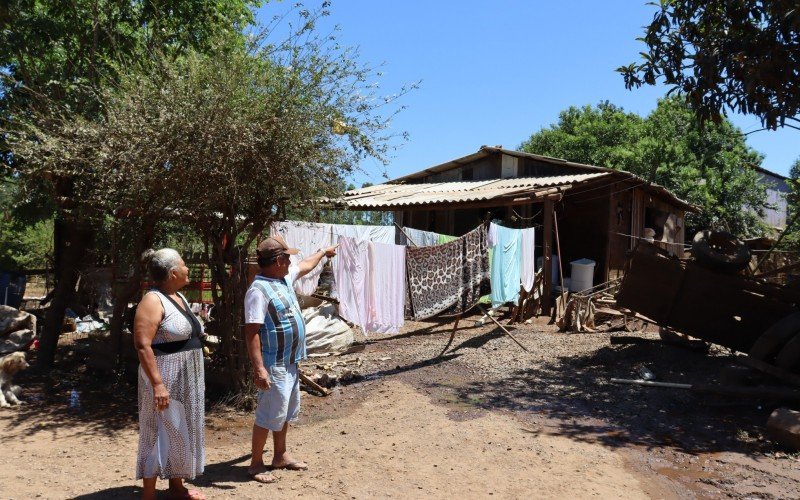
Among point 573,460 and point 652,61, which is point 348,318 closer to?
point 573,460

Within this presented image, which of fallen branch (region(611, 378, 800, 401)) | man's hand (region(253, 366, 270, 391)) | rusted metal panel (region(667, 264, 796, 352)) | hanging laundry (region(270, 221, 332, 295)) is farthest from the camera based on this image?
rusted metal panel (region(667, 264, 796, 352))

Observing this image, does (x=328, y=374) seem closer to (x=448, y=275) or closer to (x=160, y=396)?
(x=448, y=275)

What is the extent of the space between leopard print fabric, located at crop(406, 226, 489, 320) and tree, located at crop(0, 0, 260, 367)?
358 centimetres

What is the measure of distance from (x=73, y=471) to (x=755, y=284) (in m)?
7.43

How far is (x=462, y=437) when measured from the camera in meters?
5.32

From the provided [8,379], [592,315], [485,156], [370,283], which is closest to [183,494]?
[8,379]

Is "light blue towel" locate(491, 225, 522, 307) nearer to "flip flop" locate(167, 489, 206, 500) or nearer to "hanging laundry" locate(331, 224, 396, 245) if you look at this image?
"hanging laundry" locate(331, 224, 396, 245)

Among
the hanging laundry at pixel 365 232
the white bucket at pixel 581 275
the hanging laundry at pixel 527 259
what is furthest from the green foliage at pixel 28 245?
the white bucket at pixel 581 275

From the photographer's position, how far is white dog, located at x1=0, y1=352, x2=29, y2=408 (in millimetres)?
6223

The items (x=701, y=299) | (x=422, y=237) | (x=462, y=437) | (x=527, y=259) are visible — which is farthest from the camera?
(x=527, y=259)

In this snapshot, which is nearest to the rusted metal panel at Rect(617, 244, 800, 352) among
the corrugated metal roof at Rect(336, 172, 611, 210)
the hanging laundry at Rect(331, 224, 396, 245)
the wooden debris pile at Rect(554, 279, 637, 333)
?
the wooden debris pile at Rect(554, 279, 637, 333)

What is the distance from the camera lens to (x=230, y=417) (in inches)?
234

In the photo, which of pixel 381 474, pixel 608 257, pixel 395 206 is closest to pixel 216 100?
pixel 381 474

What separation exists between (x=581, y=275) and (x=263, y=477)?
1077 centimetres
